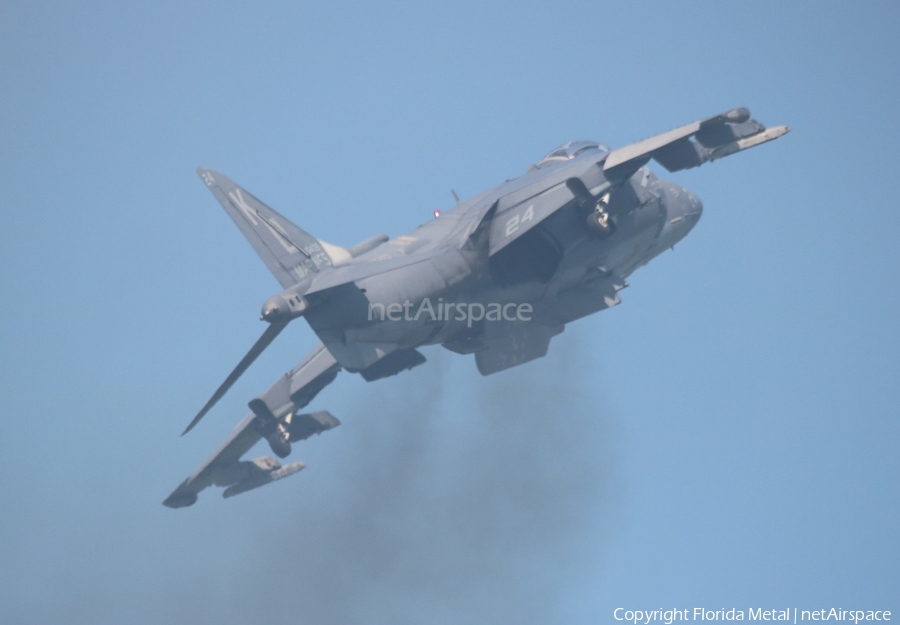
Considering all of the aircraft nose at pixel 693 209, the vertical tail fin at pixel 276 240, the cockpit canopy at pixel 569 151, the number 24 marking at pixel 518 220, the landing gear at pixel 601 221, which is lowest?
the aircraft nose at pixel 693 209

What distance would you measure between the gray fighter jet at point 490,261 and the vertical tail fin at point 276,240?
0.10 feet

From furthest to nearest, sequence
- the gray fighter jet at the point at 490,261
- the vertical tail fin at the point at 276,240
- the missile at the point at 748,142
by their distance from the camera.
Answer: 1. the missile at the point at 748,142
2. the vertical tail fin at the point at 276,240
3. the gray fighter jet at the point at 490,261

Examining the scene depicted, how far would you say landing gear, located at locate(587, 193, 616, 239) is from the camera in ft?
98.6

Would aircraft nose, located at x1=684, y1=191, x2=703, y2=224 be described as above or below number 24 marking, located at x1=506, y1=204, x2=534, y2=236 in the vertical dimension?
below

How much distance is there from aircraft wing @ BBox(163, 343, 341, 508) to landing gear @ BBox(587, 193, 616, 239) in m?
8.96

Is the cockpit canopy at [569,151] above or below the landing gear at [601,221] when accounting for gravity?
above

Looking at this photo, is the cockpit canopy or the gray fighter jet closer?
Result: the gray fighter jet

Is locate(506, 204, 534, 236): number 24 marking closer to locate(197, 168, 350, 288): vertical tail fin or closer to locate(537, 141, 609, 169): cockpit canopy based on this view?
locate(197, 168, 350, 288): vertical tail fin

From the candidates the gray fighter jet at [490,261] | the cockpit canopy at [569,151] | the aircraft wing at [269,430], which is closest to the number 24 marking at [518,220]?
the gray fighter jet at [490,261]

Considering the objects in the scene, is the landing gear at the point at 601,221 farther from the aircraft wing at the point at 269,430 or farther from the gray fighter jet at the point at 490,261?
the aircraft wing at the point at 269,430

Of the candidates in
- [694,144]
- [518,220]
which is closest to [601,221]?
[518,220]

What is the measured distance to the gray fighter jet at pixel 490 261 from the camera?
27781 millimetres

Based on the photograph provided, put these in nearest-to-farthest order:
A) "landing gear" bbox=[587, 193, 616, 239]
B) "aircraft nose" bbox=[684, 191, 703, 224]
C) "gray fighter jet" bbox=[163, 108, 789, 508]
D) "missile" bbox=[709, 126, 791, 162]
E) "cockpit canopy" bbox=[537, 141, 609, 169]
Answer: "gray fighter jet" bbox=[163, 108, 789, 508] → "landing gear" bbox=[587, 193, 616, 239] → "missile" bbox=[709, 126, 791, 162] → "cockpit canopy" bbox=[537, 141, 609, 169] → "aircraft nose" bbox=[684, 191, 703, 224]

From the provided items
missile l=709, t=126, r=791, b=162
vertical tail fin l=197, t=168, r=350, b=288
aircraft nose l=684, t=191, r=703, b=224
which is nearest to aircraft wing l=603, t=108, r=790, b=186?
missile l=709, t=126, r=791, b=162
